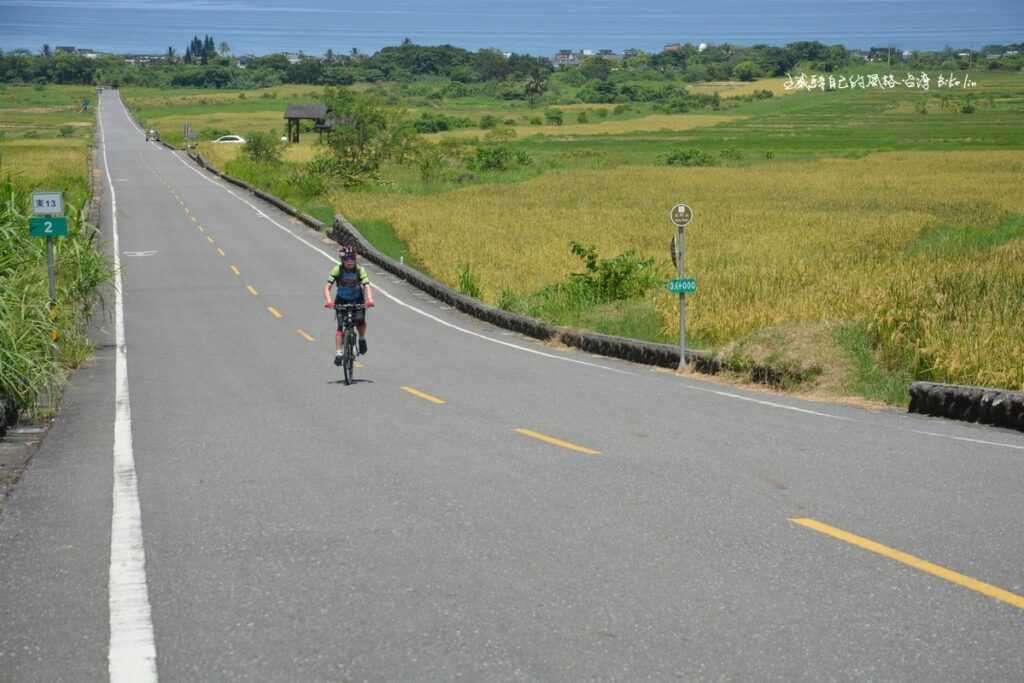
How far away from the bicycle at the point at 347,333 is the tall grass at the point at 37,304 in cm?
381

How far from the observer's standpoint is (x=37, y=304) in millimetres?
16500

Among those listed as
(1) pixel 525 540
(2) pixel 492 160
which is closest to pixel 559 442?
(1) pixel 525 540

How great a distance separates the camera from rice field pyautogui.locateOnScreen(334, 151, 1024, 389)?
18828mm

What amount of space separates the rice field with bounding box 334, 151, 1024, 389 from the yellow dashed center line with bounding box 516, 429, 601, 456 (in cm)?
647

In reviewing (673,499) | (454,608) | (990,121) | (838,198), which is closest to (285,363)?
(673,499)

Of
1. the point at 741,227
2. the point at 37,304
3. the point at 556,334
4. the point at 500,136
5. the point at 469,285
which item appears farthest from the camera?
the point at 500,136

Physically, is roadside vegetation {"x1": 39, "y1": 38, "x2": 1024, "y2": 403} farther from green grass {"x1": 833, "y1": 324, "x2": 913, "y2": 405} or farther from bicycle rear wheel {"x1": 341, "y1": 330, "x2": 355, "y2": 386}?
bicycle rear wheel {"x1": 341, "y1": 330, "x2": 355, "y2": 386}

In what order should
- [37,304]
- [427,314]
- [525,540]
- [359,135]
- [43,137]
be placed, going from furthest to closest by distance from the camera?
[43,137] < [359,135] < [427,314] < [37,304] < [525,540]

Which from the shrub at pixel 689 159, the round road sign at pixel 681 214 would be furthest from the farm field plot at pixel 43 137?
the shrub at pixel 689 159

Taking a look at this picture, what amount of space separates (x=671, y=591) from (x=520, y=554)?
3.89 feet

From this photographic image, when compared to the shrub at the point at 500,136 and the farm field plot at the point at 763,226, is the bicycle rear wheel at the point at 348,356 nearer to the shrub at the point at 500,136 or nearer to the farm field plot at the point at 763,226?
the farm field plot at the point at 763,226

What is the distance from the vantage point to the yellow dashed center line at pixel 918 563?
6.88 m

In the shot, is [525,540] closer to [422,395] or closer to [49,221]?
[422,395]

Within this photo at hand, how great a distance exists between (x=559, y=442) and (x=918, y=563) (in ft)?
17.1
